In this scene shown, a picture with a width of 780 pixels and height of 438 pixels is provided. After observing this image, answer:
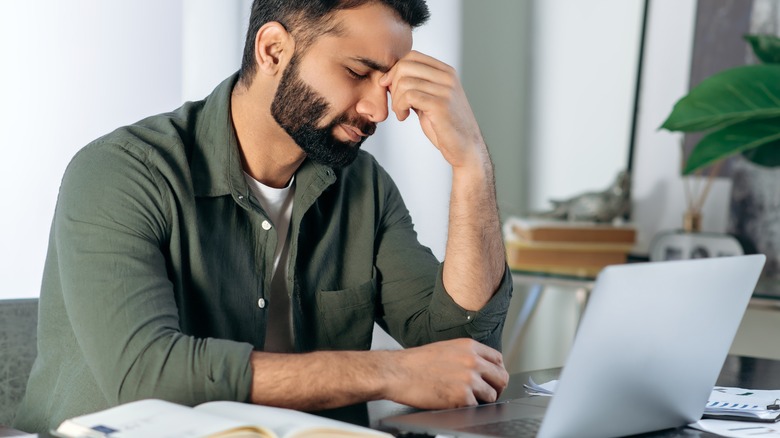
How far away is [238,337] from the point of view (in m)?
1.42

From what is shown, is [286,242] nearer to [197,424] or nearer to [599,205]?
[197,424]

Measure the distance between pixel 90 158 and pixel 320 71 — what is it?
0.36 meters

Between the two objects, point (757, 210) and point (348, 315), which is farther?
point (757, 210)

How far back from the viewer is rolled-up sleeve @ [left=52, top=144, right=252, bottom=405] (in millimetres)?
1067

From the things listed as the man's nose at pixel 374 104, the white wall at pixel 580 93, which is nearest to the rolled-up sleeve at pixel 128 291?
the man's nose at pixel 374 104

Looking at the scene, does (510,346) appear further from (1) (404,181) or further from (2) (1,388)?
(2) (1,388)

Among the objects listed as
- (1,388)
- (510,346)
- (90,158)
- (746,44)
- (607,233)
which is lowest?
(510,346)

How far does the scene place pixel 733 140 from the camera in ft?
7.60

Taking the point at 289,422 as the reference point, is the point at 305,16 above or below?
above

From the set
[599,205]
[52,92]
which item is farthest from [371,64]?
[599,205]

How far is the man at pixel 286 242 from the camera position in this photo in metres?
1.11

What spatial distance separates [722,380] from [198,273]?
735 millimetres

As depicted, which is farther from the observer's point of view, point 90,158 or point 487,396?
point 90,158

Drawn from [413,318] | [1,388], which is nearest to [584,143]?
[413,318]
